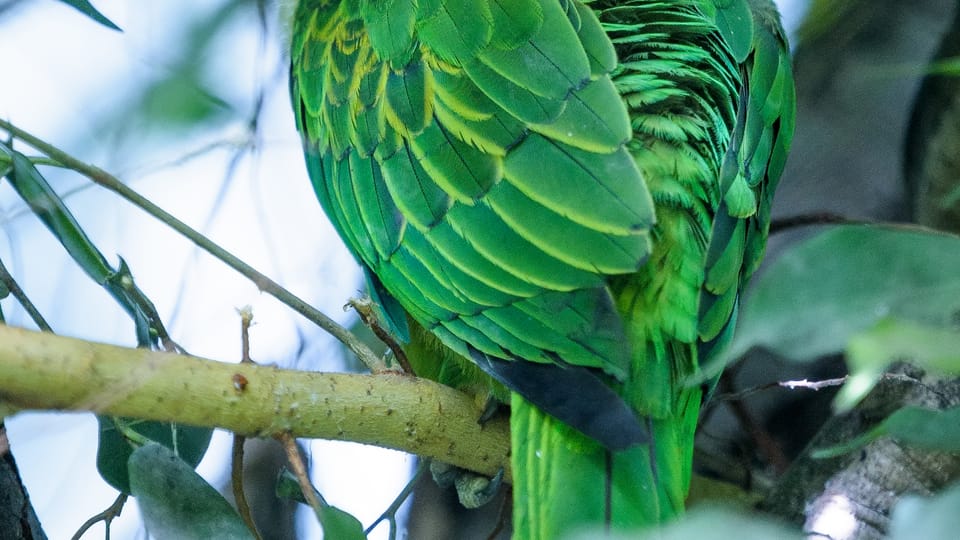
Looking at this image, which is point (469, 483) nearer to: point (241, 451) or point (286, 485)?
point (286, 485)

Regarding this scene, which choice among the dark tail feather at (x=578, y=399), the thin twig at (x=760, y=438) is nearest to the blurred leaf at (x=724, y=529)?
the dark tail feather at (x=578, y=399)

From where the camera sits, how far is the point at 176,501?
4.76 ft

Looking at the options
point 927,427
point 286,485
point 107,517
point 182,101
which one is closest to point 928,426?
point 927,427

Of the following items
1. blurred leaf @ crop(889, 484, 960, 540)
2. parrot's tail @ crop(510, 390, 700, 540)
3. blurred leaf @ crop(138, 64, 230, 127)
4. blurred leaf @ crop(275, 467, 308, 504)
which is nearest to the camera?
blurred leaf @ crop(889, 484, 960, 540)

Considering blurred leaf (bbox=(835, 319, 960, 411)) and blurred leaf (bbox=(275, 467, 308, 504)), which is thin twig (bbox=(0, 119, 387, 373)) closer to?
blurred leaf (bbox=(275, 467, 308, 504))

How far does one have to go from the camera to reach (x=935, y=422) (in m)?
0.98

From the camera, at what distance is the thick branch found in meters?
1.18

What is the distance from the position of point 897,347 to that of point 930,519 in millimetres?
119

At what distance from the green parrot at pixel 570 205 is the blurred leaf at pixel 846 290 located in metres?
0.58

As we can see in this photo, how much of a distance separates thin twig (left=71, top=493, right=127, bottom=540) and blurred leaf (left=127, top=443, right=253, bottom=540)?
0.19 m

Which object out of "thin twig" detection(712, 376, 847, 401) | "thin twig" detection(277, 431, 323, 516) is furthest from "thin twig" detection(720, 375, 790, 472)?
"thin twig" detection(277, 431, 323, 516)

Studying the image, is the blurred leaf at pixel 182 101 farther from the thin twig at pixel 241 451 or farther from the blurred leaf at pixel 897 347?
the blurred leaf at pixel 897 347

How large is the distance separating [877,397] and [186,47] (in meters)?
1.59

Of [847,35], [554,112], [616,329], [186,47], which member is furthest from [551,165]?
[847,35]
